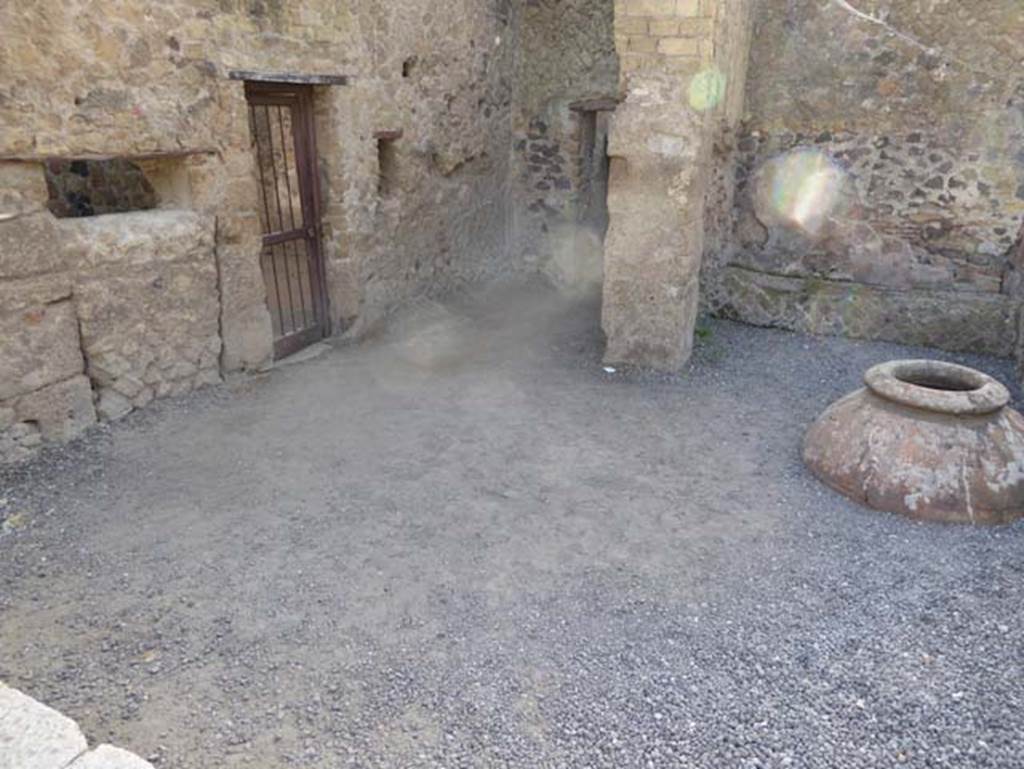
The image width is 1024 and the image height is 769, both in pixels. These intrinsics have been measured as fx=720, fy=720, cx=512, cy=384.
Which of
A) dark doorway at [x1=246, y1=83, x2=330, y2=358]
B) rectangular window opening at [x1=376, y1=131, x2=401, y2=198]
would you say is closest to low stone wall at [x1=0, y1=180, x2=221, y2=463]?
dark doorway at [x1=246, y1=83, x2=330, y2=358]

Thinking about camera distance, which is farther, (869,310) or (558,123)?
(558,123)

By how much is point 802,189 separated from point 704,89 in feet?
6.66

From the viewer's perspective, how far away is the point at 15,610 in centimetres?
294

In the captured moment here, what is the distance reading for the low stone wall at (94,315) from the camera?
393 cm

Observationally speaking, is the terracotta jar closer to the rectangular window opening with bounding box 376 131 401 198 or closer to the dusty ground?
the dusty ground

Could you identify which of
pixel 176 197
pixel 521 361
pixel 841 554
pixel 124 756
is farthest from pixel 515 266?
pixel 124 756

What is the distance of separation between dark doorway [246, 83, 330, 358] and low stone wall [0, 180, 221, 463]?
0.80m

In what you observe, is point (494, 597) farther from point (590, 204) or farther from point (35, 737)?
point (590, 204)

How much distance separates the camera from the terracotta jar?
11.7ft

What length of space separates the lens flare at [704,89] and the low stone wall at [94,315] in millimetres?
3440

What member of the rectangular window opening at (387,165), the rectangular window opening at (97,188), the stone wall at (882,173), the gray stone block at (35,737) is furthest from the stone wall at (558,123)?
the gray stone block at (35,737)

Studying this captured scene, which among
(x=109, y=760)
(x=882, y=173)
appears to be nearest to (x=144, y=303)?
(x=109, y=760)

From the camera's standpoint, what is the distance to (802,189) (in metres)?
Result: 6.59

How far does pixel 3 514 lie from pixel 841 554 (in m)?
4.10
